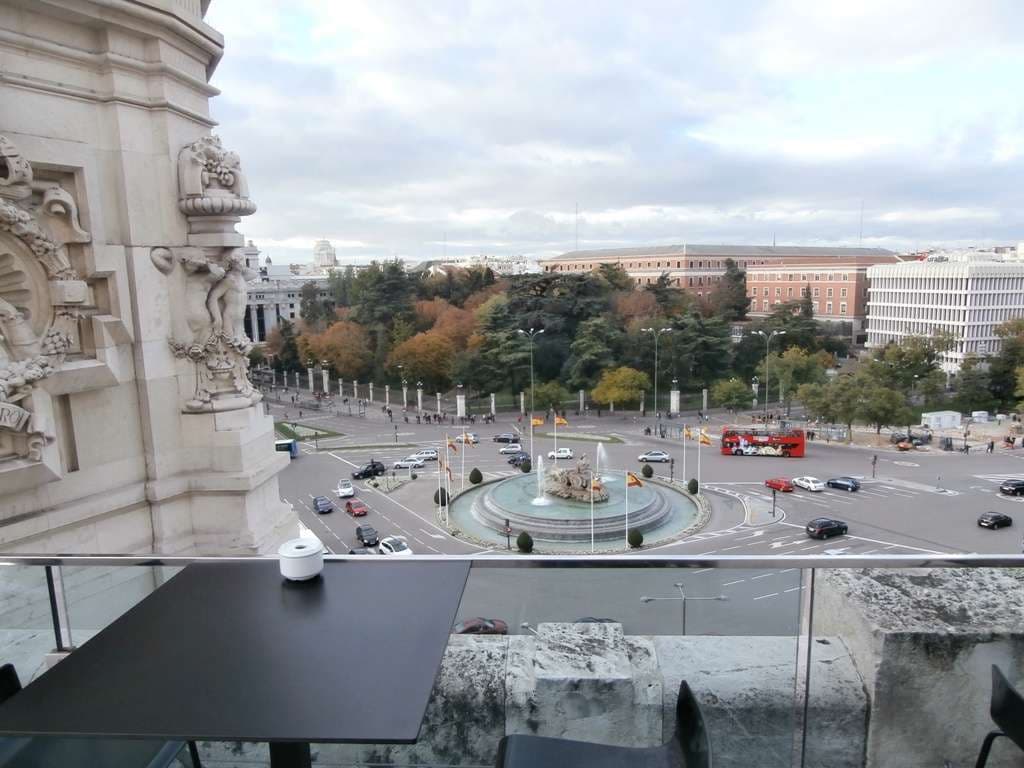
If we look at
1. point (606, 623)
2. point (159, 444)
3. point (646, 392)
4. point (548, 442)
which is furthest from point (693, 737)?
point (646, 392)

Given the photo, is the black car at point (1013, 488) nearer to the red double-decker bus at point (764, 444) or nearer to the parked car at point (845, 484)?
the parked car at point (845, 484)

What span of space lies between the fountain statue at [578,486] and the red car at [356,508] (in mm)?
5843

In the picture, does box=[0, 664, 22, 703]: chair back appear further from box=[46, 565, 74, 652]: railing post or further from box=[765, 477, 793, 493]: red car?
box=[765, 477, 793, 493]: red car

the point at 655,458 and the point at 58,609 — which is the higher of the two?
the point at 58,609

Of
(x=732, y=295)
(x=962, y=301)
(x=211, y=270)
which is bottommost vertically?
(x=962, y=301)

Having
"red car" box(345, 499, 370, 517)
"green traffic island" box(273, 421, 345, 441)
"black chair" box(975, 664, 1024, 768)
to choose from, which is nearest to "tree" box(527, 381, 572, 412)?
"green traffic island" box(273, 421, 345, 441)

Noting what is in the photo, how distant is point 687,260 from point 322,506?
2749 inches

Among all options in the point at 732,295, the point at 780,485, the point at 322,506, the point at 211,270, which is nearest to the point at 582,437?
the point at 780,485

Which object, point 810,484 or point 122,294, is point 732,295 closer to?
point 810,484

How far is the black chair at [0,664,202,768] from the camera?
216cm

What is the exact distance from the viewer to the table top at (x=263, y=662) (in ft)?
5.59

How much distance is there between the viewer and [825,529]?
19.9 metres

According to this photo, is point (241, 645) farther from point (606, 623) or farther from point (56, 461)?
point (56, 461)

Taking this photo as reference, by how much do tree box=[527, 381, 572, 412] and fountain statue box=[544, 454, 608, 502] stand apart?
16747 millimetres
